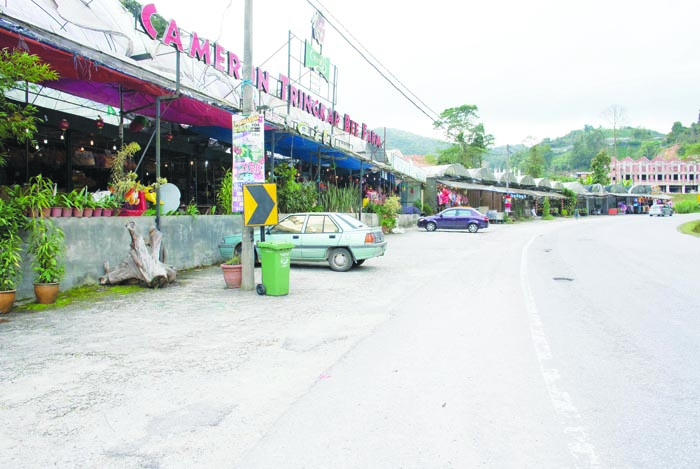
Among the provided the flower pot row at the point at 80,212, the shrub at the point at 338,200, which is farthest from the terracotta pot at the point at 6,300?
the shrub at the point at 338,200

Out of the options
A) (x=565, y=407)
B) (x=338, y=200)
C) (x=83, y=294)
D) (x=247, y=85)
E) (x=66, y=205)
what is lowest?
(x=565, y=407)

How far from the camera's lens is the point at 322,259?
12.9m

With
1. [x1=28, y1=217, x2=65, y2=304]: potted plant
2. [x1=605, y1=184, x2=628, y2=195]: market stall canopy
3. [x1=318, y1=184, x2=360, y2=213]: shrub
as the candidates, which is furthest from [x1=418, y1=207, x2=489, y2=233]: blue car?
[x1=605, y1=184, x2=628, y2=195]: market stall canopy

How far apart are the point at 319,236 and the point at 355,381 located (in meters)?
8.18

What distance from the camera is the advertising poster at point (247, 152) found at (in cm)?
943

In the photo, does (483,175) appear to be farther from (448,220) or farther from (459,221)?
(459,221)

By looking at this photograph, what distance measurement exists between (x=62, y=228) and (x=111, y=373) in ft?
16.1

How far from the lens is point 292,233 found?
1300 cm

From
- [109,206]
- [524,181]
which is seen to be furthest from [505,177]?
[109,206]

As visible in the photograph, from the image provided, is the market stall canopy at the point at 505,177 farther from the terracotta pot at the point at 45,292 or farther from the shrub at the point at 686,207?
the terracotta pot at the point at 45,292

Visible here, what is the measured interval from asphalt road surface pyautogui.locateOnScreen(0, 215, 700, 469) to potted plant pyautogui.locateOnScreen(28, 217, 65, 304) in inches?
21.5

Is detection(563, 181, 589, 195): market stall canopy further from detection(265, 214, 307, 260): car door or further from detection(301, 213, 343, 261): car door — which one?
detection(265, 214, 307, 260): car door

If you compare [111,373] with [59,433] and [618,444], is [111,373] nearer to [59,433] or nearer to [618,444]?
[59,433]

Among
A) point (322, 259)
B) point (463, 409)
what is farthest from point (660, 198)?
point (463, 409)
